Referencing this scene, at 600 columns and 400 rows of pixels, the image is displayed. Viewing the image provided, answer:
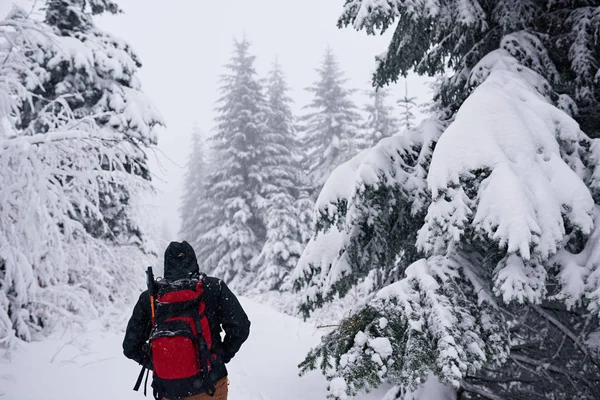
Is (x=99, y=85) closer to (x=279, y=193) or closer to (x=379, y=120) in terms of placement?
(x=279, y=193)

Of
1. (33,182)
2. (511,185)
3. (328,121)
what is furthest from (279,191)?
(511,185)

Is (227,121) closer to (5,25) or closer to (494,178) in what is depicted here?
(5,25)

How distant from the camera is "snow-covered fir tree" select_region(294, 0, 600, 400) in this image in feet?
8.70

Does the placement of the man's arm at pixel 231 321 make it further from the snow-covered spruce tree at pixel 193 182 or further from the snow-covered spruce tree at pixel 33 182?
the snow-covered spruce tree at pixel 193 182

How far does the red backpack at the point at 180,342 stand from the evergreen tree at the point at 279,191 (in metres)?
14.8

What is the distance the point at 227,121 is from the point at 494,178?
2049 centimetres

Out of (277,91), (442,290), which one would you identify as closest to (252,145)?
(277,91)

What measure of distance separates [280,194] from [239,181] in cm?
303

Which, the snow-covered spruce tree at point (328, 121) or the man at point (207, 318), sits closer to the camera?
the man at point (207, 318)

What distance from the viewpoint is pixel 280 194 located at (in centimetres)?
1902

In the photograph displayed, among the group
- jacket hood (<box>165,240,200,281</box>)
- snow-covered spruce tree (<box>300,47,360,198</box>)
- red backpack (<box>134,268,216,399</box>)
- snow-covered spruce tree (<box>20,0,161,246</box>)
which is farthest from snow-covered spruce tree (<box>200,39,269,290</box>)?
red backpack (<box>134,268,216,399</box>)

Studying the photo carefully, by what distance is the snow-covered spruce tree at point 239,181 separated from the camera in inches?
779

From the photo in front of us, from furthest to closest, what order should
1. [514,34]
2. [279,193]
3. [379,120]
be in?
1. [379,120]
2. [279,193]
3. [514,34]

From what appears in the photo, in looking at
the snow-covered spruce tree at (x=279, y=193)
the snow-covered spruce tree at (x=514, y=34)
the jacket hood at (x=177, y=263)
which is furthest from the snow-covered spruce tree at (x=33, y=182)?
the snow-covered spruce tree at (x=279, y=193)
